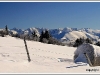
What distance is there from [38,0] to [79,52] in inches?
171

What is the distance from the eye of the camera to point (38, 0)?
12.3 metres

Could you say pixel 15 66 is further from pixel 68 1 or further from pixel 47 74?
pixel 68 1

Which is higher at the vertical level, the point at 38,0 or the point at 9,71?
the point at 38,0

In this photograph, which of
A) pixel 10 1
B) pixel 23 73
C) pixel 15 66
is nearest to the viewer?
pixel 23 73

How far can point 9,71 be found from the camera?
28.8ft

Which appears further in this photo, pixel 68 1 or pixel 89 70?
pixel 68 1

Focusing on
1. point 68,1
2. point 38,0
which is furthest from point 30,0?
point 68,1

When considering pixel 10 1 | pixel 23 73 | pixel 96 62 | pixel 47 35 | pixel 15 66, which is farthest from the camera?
pixel 47 35

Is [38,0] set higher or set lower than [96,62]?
higher

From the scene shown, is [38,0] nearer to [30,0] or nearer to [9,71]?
[30,0]

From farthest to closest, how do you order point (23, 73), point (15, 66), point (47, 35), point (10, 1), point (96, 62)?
1. point (47, 35)
2. point (96, 62)
3. point (10, 1)
4. point (15, 66)
5. point (23, 73)

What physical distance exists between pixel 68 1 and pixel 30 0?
1919mm

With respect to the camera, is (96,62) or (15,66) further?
(96,62)

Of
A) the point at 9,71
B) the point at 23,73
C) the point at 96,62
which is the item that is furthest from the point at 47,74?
the point at 96,62
